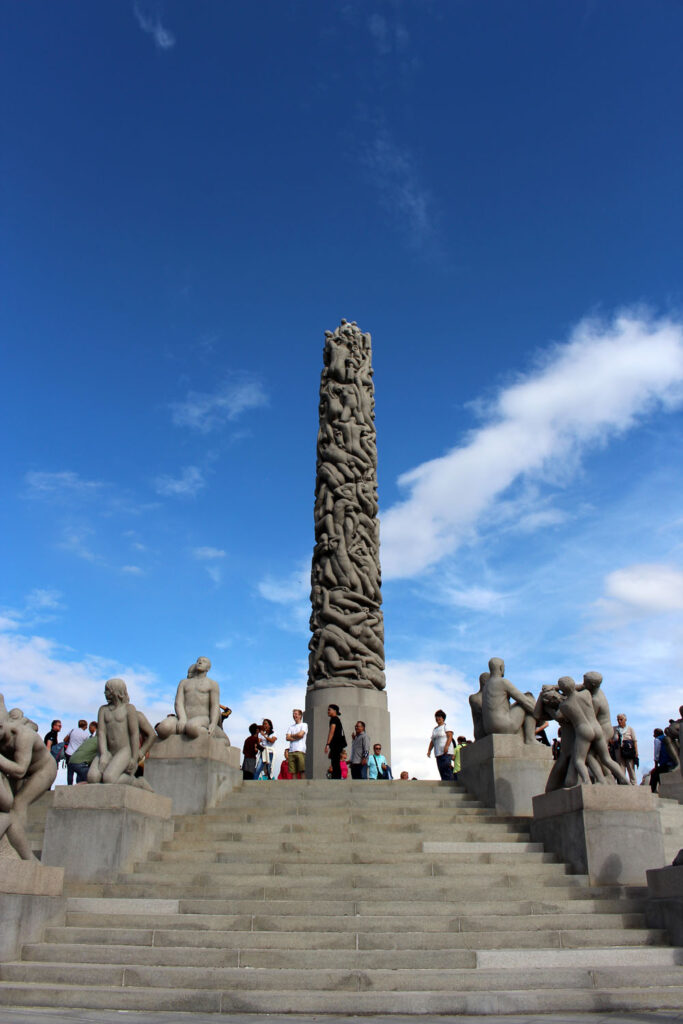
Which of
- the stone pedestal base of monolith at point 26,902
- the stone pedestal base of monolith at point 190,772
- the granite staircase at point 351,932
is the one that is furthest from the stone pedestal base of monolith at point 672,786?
the stone pedestal base of monolith at point 26,902

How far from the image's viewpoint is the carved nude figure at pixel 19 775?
26.0 ft

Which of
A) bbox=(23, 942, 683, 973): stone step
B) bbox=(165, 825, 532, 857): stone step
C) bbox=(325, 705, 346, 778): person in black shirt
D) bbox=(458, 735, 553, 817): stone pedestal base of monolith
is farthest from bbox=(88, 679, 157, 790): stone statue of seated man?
bbox=(325, 705, 346, 778): person in black shirt

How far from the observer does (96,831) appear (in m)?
9.76

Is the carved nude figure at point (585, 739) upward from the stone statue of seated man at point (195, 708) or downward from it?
downward

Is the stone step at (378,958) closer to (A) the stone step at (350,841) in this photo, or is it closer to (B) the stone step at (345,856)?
(B) the stone step at (345,856)

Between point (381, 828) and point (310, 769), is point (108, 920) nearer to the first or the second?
point (381, 828)

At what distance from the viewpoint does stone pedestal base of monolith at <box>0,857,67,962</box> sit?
24.2ft

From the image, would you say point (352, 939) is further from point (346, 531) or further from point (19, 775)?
point (346, 531)

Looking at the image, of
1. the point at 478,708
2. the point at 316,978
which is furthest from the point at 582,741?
the point at 316,978

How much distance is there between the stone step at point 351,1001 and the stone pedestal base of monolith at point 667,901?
4.57 ft

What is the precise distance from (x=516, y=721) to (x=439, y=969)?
6.32 meters

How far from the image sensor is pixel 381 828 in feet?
36.0

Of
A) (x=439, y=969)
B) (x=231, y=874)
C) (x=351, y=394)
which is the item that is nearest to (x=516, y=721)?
(x=231, y=874)

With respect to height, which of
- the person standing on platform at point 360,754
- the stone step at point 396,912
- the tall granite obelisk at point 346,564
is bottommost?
the stone step at point 396,912
